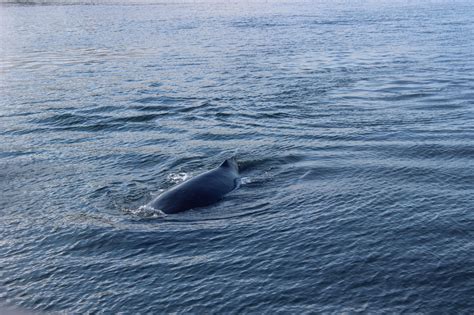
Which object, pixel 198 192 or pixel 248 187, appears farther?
pixel 248 187

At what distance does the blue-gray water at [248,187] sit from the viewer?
11.6 m

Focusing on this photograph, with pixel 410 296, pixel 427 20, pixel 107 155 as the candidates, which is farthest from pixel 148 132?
pixel 427 20

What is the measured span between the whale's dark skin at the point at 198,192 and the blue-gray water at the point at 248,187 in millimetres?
315

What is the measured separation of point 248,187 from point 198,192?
1.81 meters

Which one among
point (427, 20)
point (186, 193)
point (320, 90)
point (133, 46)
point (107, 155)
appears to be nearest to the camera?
point (186, 193)

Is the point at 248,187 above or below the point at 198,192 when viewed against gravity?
below

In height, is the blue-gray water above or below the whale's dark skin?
below

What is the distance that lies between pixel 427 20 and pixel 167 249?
60.7m

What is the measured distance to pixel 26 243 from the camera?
45.2 ft

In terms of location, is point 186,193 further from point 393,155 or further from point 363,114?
point 363,114

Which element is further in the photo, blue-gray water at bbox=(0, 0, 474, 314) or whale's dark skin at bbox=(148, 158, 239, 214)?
whale's dark skin at bbox=(148, 158, 239, 214)

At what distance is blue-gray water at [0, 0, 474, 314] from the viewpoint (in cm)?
1156

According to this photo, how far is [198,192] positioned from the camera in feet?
50.7

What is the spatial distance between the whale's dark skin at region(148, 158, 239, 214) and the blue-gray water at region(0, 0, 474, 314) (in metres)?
0.31
